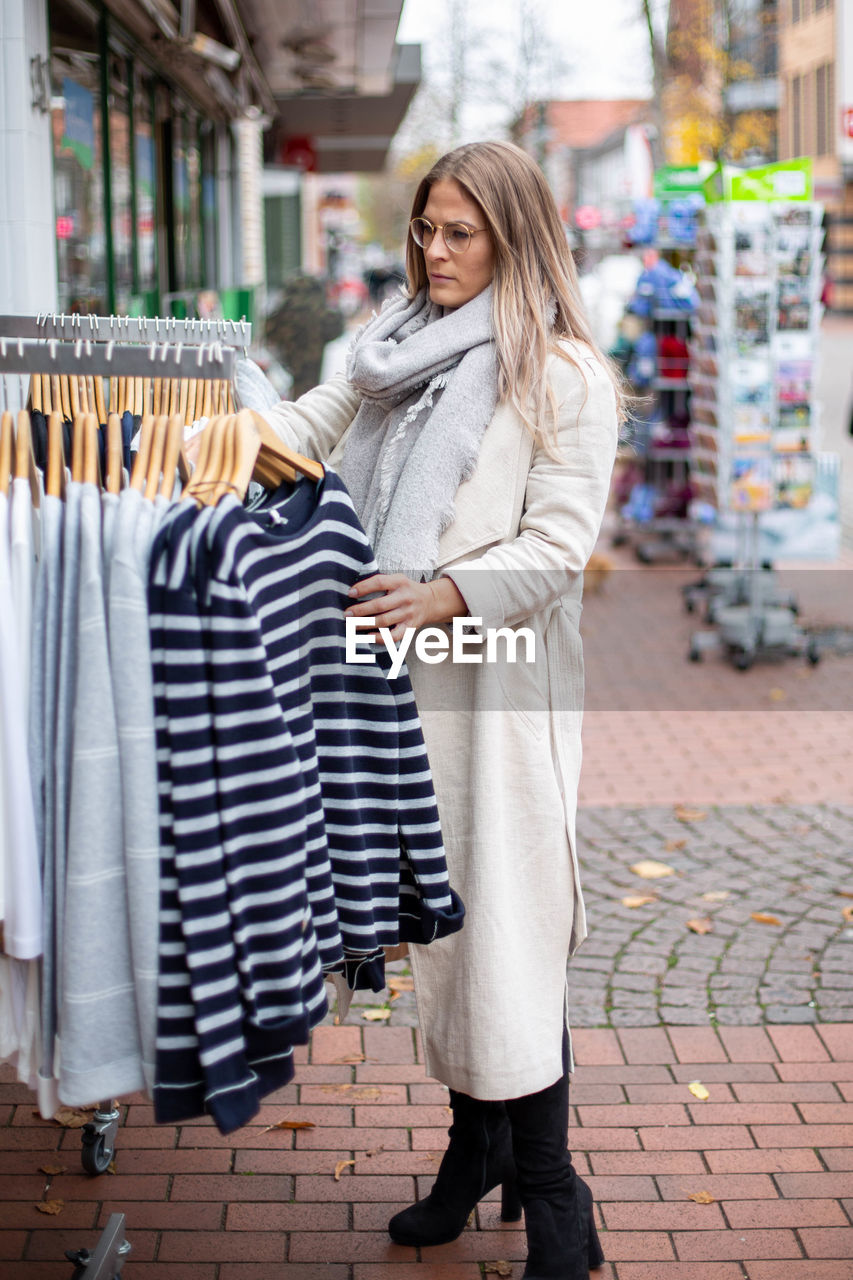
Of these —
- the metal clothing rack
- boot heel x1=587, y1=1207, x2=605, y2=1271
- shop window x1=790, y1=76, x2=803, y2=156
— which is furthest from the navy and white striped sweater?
shop window x1=790, y1=76, x2=803, y2=156

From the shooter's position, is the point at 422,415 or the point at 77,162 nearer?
the point at 422,415

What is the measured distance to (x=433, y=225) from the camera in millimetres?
2377

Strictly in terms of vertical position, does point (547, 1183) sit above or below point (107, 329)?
below

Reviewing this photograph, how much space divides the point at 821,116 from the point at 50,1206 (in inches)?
1561

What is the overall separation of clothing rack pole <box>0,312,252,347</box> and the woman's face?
0.43 meters

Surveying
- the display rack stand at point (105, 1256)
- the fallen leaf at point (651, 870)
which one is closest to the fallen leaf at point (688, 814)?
the fallen leaf at point (651, 870)

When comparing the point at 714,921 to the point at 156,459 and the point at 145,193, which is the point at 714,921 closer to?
the point at 156,459

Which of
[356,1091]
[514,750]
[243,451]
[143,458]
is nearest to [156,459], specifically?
[143,458]

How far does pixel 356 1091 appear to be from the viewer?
344cm

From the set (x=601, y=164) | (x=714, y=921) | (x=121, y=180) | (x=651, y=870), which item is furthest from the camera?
(x=601, y=164)

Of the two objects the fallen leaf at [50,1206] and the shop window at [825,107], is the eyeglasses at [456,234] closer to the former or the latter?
the fallen leaf at [50,1206]

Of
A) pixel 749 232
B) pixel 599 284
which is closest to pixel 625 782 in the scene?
pixel 749 232

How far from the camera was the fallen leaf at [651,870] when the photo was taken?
481 cm

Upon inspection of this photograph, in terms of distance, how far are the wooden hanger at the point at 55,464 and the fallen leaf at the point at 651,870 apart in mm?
3333
